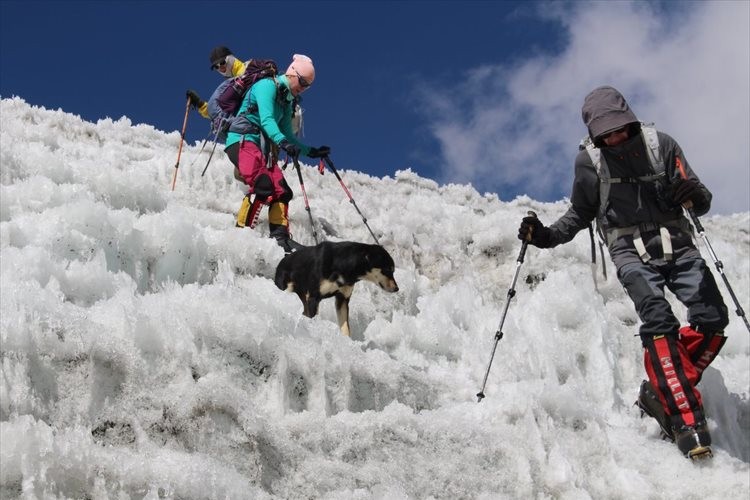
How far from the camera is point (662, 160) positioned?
16.4 feet

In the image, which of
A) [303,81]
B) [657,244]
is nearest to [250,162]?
[303,81]

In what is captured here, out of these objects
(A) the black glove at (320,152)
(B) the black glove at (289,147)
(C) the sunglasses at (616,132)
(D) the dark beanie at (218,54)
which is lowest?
A: (C) the sunglasses at (616,132)

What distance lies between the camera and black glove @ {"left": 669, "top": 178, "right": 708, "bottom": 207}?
4.79 meters

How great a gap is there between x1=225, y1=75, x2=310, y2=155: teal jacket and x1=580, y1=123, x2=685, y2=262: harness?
3.61 m

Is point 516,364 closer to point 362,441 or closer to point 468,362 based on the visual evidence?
point 468,362

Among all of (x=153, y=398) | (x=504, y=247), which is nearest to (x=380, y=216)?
(x=504, y=247)

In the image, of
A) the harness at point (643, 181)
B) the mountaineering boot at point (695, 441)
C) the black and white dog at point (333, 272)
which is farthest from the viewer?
the black and white dog at point (333, 272)

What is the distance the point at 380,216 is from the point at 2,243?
5644mm

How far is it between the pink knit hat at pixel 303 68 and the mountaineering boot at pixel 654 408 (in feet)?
16.0

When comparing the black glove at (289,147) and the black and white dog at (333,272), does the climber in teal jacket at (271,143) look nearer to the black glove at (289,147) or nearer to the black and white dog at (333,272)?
the black glove at (289,147)

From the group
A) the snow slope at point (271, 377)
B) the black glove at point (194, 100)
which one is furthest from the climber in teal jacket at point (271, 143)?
the black glove at point (194, 100)

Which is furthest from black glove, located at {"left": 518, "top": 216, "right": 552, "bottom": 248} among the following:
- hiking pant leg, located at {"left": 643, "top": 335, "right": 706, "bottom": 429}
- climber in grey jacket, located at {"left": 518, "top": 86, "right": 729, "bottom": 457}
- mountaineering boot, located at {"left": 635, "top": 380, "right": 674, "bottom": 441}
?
mountaineering boot, located at {"left": 635, "top": 380, "right": 674, "bottom": 441}

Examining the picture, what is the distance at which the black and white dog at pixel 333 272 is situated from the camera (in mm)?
6770

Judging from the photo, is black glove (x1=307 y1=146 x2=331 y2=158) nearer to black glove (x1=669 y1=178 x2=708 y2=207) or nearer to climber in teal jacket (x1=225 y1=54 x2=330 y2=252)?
climber in teal jacket (x1=225 y1=54 x2=330 y2=252)
